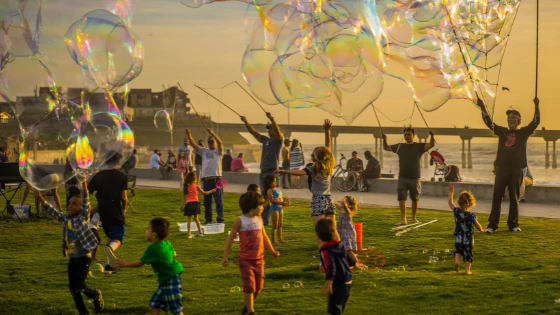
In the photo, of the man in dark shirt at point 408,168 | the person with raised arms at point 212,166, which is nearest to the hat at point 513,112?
the man in dark shirt at point 408,168

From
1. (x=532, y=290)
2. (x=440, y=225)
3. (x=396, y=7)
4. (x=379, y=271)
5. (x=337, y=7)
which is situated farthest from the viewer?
(x=440, y=225)

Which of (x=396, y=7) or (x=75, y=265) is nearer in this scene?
(x=75, y=265)

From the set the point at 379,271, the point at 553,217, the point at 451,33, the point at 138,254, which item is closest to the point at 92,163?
the point at 138,254

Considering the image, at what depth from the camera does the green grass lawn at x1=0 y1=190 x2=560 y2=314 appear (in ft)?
24.2

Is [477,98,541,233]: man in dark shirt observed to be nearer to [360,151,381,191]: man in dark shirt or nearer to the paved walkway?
the paved walkway

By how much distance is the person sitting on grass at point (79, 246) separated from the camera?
23.5 ft

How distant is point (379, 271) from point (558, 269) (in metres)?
2.21

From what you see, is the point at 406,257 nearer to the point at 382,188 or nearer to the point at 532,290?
the point at 532,290

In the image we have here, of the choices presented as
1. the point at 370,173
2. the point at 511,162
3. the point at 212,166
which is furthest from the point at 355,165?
the point at 511,162

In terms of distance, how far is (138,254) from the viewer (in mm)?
11203

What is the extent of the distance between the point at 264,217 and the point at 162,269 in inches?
260

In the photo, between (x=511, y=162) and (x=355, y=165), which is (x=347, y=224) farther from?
(x=355, y=165)

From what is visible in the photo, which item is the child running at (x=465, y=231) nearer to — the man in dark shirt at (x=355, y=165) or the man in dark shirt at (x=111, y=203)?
the man in dark shirt at (x=111, y=203)

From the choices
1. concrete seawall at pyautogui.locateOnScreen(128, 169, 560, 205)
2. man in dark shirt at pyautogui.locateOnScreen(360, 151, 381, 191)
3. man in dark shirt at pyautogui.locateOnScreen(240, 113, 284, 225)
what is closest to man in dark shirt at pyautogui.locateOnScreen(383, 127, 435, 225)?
man in dark shirt at pyautogui.locateOnScreen(240, 113, 284, 225)
